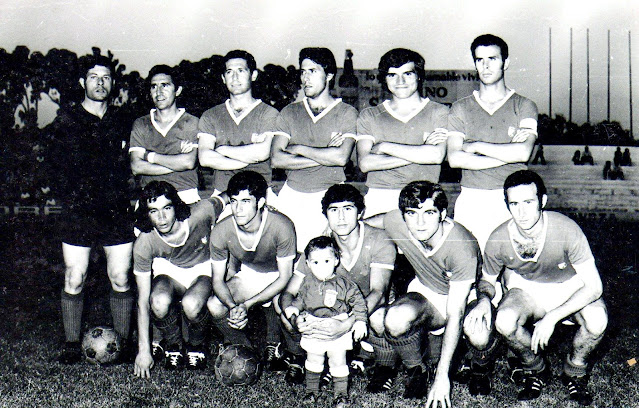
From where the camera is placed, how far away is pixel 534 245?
427cm

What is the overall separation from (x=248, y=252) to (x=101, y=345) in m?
1.32

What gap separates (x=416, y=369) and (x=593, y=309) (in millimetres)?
1255

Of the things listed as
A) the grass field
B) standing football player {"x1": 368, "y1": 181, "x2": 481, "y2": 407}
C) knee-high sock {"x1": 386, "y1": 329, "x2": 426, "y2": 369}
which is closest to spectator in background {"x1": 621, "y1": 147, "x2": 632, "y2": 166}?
the grass field

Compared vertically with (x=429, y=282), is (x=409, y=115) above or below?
above

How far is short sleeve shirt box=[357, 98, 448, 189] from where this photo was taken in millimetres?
4875

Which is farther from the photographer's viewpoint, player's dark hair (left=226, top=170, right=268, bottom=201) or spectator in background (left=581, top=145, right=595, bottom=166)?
spectator in background (left=581, top=145, right=595, bottom=166)

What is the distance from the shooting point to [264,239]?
4.82 m

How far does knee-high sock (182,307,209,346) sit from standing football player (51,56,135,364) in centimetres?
61

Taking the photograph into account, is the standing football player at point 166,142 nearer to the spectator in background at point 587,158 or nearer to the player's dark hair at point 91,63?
the player's dark hair at point 91,63

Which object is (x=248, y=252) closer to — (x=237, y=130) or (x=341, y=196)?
(x=341, y=196)

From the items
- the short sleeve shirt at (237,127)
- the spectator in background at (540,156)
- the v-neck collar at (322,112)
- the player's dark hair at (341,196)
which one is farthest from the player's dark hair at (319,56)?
the spectator in background at (540,156)

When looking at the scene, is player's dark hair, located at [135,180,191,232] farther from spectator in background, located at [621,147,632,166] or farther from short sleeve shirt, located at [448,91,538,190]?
spectator in background, located at [621,147,632,166]

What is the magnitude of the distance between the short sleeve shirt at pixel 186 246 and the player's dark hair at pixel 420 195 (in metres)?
1.72

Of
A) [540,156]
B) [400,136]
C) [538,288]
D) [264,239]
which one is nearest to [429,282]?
[538,288]
